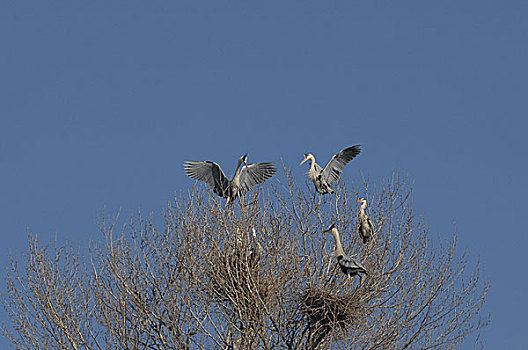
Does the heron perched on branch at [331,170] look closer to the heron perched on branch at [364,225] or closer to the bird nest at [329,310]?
the heron perched on branch at [364,225]

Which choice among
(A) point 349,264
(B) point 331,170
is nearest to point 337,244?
(A) point 349,264

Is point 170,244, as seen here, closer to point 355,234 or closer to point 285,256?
point 285,256

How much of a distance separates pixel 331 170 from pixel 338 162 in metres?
0.22

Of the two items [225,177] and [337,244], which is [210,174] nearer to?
[225,177]

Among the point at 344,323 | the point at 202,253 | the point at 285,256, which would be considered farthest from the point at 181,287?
the point at 344,323

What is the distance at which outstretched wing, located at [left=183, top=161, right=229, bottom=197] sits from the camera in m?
21.0

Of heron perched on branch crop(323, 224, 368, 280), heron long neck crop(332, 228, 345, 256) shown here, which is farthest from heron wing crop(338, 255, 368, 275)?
heron long neck crop(332, 228, 345, 256)

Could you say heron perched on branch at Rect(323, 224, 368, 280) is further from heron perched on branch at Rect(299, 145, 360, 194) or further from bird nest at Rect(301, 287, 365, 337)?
heron perched on branch at Rect(299, 145, 360, 194)

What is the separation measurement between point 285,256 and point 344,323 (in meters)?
1.82

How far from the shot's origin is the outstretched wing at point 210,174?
828 inches

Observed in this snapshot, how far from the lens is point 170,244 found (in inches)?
811

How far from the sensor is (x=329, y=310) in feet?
62.3

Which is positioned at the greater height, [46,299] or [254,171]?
[254,171]

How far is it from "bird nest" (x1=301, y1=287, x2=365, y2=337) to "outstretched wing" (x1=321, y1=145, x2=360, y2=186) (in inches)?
93.7
